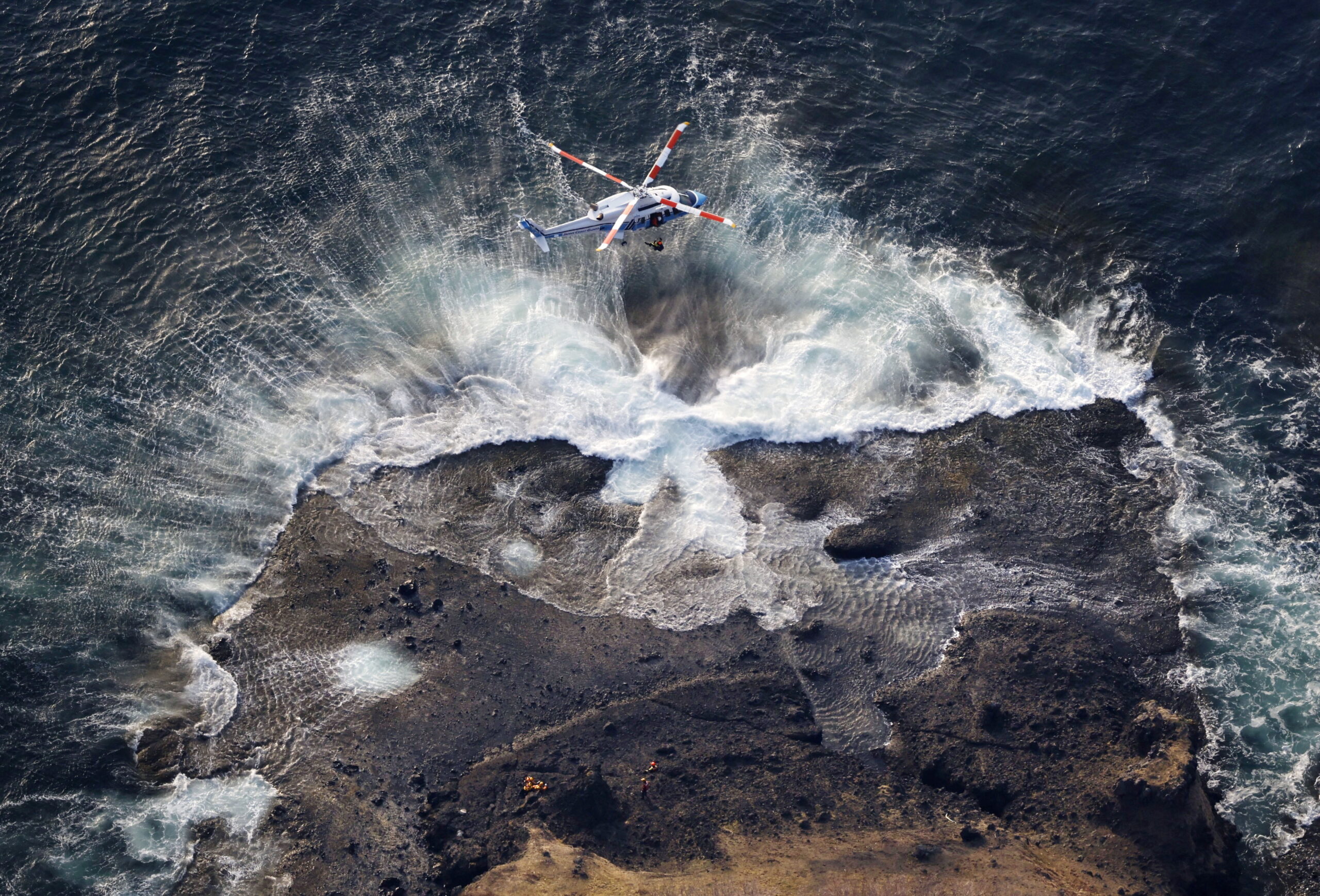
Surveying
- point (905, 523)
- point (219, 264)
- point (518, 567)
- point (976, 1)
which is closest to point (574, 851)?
point (518, 567)

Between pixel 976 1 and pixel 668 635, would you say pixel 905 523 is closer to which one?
pixel 668 635

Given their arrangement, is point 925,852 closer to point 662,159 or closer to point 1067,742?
point 1067,742

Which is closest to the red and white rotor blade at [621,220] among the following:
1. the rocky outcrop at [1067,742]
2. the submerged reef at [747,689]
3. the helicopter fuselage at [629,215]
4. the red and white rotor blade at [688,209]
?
the helicopter fuselage at [629,215]

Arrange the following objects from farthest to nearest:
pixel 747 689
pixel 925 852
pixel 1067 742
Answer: pixel 747 689, pixel 1067 742, pixel 925 852

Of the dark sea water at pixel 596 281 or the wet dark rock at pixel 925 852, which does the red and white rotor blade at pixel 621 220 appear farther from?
the wet dark rock at pixel 925 852

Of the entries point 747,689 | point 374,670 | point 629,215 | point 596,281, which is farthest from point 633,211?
point 374,670

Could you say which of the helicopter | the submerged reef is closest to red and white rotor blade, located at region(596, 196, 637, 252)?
the helicopter
